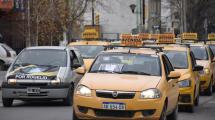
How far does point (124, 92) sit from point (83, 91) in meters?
0.70

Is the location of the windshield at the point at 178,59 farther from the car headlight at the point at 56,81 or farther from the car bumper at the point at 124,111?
the car bumper at the point at 124,111

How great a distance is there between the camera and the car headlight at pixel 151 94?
1109 centimetres

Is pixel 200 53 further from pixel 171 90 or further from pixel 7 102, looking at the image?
pixel 171 90

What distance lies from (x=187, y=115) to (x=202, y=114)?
49 cm

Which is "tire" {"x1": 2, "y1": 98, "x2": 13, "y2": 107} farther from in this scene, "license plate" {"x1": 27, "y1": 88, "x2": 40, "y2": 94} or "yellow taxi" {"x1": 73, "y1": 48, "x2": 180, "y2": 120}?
"yellow taxi" {"x1": 73, "y1": 48, "x2": 180, "y2": 120}

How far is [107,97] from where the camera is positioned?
1102 cm

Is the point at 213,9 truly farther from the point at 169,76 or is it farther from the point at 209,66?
the point at 169,76

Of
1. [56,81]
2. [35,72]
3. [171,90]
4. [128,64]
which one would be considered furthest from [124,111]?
[35,72]

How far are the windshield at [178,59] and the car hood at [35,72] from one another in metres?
3.02

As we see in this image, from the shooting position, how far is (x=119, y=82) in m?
11.3

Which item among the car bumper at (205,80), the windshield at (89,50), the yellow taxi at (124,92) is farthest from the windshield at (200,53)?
the yellow taxi at (124,92)

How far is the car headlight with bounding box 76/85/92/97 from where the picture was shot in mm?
11117

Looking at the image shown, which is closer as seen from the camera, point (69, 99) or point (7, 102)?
point (7, 102)

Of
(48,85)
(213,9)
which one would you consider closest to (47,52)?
(48,85)
